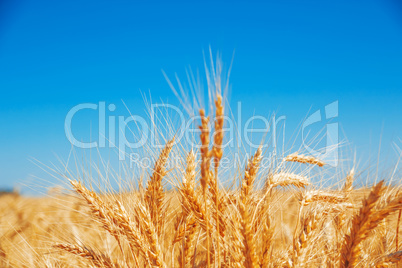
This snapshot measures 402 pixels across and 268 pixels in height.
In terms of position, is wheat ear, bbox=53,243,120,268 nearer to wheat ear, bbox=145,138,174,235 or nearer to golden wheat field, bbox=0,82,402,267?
golden wheat field, bbox=0,82,402,267

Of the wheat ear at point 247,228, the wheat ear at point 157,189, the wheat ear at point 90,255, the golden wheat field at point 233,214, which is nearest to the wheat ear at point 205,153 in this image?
the golden wheat field at point 233,214

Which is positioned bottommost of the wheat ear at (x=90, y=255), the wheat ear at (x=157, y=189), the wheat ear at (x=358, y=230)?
the wheat ear at (x=90, y=255)

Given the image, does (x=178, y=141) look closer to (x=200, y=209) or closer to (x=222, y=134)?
(x=200, y=209)

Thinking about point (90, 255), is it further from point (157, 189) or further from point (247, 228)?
point (247, 228)

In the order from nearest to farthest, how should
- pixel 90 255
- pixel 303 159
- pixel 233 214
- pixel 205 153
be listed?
1. pixel 205 153
2. pixel 233 214
3. pixel 90 255
4. pixel 303 159

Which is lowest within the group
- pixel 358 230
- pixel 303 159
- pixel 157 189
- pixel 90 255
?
pixel 90 255

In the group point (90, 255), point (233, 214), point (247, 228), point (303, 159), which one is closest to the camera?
point (247, 228)

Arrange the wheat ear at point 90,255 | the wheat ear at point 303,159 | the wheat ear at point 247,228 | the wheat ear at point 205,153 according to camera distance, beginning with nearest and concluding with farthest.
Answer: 1. the wheat ear at point 205,153
2. the wheat ear at point 247,228
3. the wheat ear at point 90,255
4. the wheat ear at point 303,159

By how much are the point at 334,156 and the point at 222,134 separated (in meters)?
1.28

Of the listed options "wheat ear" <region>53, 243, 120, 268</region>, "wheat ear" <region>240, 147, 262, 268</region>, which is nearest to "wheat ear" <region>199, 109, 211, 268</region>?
"wheat ear" <region>240, 147, 262, 268</region>

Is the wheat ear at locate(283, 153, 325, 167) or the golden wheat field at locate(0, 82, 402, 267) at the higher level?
the wheat ear at locate(283, 153, 325, 167)

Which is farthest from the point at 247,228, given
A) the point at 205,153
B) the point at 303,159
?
the point at 303,159

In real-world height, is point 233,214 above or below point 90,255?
above

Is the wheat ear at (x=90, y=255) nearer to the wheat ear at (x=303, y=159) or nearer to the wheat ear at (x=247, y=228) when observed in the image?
the wheat ear at (x=247, y=228)
